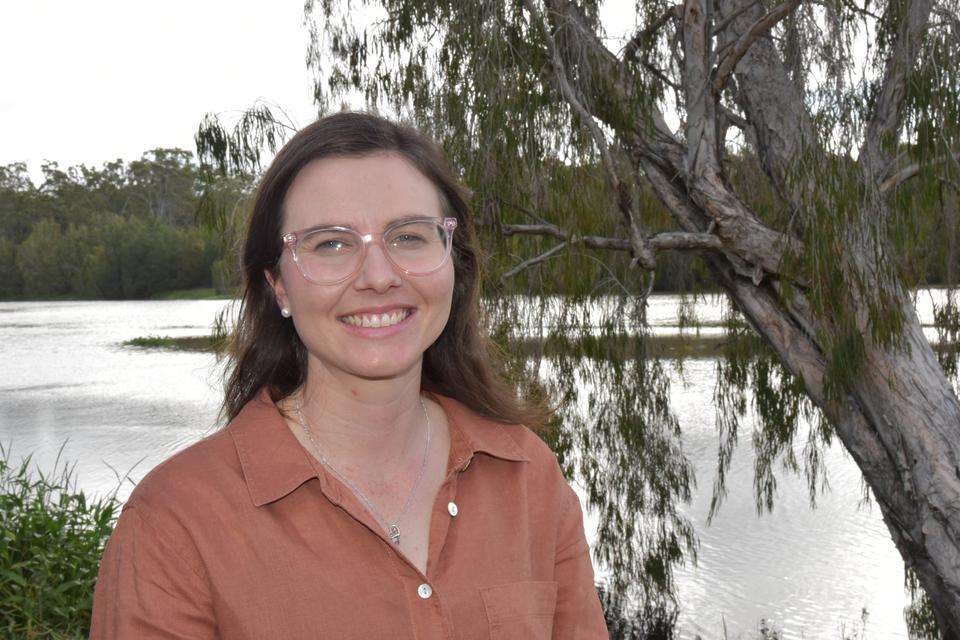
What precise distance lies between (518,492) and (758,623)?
4.86 metres

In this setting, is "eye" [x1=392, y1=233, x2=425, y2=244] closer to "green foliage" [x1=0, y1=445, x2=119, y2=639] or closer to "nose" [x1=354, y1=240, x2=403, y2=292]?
"nose" [x1=354, y1=240, x2=403, y2=292]

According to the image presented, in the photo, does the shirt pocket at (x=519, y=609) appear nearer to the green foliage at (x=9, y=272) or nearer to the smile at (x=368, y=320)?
the smile at (x=368, y=320)

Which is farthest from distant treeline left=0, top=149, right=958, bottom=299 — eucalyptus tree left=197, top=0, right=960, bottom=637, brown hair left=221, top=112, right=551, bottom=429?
brown hair left=221, top=112, right=551, bottom=429

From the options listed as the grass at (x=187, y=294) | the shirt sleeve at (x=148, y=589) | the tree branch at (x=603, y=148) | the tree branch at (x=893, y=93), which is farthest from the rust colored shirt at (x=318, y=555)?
the grass at (x=187, y=294)

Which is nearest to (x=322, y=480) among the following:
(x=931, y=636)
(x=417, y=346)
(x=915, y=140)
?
(x=417, y=346)

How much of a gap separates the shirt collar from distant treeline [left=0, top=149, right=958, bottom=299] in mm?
1966

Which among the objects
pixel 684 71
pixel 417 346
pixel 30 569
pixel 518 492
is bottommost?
pixel 30 569

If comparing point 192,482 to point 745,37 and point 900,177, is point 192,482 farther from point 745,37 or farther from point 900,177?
point 900,177

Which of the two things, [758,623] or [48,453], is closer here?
[758,623]

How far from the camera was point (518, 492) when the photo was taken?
118 cm

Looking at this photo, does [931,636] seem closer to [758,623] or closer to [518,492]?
[758,623]

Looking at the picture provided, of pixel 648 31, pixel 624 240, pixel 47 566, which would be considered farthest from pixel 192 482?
pixel 648 31

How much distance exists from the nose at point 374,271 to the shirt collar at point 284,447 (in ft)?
0.60

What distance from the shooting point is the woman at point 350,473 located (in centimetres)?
96
